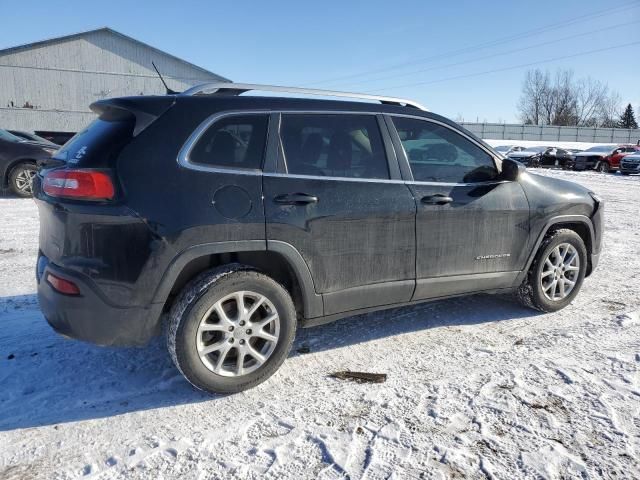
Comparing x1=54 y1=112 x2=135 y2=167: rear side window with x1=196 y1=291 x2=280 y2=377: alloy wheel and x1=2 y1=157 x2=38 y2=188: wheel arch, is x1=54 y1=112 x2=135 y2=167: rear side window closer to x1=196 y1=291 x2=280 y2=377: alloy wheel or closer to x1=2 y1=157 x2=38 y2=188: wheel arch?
x1=196 y1=291 x2=280 y2=377: alloy wheel

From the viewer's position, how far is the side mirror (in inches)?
152

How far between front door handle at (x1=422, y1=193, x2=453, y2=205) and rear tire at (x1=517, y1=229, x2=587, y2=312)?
3.97 feet

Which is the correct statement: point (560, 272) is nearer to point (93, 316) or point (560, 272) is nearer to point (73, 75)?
point (93, 316)

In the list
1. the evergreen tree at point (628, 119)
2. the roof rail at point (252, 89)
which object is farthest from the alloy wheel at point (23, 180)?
the evergreen tree at point (628, 119)

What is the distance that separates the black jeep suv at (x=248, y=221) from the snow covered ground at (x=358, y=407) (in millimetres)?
369

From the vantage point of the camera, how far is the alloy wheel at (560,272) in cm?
424

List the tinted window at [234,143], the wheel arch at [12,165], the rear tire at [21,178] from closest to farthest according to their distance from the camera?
the tinted window at [234,143], the wheel arch at [12,165], the rear tire at [21,178]

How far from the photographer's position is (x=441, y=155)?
12.3ft

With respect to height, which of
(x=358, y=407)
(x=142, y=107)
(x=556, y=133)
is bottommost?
(x=358, y=407)

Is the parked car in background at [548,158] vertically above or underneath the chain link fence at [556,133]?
underneath

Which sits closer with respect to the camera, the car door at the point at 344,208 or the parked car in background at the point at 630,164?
the car door at the point at 344,208

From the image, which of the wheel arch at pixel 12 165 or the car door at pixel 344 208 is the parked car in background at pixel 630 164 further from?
the wheel arch at pixel 12 165

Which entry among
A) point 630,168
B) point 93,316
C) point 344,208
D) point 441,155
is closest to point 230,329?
point 93,316

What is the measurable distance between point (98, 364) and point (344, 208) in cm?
201
